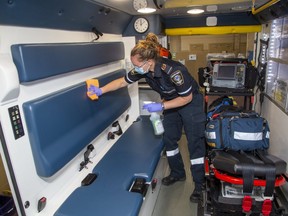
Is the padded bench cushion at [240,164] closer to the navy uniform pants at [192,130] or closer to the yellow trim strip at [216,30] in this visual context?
the navy uniform pants at [192,130]

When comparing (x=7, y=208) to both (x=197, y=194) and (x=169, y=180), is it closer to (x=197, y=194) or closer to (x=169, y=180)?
(x=169, y=180)

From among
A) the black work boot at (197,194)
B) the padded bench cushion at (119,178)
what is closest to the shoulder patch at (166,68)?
the padded bench cushion at (119,178)

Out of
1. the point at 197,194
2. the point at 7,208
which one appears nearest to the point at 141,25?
the point at 197,194

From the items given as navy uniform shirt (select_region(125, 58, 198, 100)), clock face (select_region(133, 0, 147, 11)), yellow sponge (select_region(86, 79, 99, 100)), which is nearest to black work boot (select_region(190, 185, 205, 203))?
navy uniform shirt (select_region(125, 58, 198, 100))

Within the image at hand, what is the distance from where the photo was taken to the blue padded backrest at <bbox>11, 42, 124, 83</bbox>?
4.66 feet

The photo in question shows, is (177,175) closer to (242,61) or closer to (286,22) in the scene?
(242,61)

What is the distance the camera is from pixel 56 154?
1710mm

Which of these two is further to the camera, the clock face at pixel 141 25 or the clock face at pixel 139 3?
the clock face at pixel 141 25

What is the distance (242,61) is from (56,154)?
282 cm

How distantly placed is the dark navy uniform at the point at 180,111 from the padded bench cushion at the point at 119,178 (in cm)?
22

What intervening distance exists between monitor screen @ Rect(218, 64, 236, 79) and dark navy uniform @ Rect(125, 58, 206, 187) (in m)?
1.02

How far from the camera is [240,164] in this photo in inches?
A: 67.4

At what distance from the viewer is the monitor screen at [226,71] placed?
330 centimetres

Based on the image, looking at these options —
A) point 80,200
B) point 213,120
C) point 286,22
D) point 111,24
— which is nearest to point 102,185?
point 80,200
